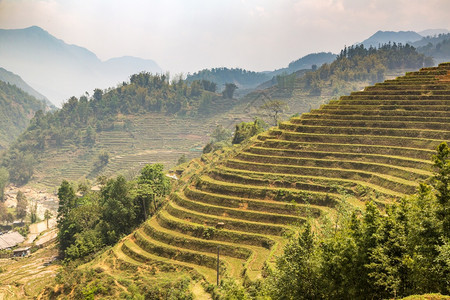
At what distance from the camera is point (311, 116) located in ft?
153

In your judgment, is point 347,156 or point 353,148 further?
point 353,148

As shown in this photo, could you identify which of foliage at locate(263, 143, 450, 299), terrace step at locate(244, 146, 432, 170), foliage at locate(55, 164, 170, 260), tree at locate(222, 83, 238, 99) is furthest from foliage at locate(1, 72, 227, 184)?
foliage at locate(263, 143, 450, 299)

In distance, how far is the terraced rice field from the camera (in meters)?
31.9

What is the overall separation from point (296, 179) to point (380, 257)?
72.9ft

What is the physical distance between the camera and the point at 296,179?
1430 inches

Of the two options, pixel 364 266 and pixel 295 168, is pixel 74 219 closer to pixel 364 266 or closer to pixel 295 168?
pixel 295 168

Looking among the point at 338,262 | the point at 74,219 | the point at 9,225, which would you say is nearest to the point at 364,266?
the point at 338,262

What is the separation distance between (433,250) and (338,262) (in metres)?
3.63

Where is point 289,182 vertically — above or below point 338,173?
below

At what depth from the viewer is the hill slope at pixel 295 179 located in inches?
1256

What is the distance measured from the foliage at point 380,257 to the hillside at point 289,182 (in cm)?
1034

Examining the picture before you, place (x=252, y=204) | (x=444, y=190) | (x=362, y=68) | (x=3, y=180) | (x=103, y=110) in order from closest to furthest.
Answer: (x=444, y=190) → (x=252, y=204) → (x=3, y=180) → (x=362, y=68) → (x=103, y=110)

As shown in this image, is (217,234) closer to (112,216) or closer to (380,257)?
(112,216)

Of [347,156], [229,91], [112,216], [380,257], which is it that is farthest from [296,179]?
[229,91]
